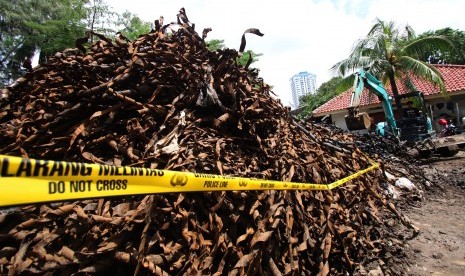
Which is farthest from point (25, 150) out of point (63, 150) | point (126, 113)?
point (126, 113)

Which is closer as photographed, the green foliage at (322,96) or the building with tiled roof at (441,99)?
the building with tiled roof at (441,99)

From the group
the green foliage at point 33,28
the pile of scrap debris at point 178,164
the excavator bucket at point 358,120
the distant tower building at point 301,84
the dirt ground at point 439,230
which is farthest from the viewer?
the distant tower building at point 301,84

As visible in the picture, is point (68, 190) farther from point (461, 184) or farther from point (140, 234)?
point (461, 184)

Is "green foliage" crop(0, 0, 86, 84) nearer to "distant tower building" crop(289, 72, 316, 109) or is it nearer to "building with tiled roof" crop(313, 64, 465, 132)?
"building with tiled roof" crop(313, 64, 465, 132)

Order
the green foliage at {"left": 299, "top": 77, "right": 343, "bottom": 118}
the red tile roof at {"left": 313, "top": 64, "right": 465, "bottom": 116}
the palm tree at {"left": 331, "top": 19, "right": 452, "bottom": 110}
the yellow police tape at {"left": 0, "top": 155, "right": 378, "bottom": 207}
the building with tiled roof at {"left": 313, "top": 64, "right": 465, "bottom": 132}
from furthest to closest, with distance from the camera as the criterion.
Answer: the green foliage at {"left": 299, "top": 77, "right": 343, "bottom": 118} → the red tile roof at {"left": 313, "top": 64, "right": 465, "bottom": 116} → the building with tiled roof at {"left": 313, "top": 64, "right": 465, "bottom": 132} → the palm tree at {"left": 331, "top": 19, "right": 452, "bottom": 110} → the yellow police tape at {"left": 0, "top": 155, "right": 378, "bottom": 207}

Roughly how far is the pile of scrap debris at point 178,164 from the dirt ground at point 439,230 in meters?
0.24

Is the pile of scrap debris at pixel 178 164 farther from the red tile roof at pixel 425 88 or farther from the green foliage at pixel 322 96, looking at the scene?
the green foliage at pixel 322 96

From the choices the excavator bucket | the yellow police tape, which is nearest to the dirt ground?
the excavator bucket

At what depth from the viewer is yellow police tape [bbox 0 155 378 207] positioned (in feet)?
2.58

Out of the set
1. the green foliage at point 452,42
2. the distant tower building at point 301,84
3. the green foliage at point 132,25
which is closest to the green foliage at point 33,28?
the green foliage at point 132,25

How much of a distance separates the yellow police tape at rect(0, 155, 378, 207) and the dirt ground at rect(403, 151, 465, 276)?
2.43 metres

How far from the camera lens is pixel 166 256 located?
1635 millimetres

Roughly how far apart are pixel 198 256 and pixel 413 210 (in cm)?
361

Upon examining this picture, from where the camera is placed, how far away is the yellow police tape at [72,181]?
0.79 m
